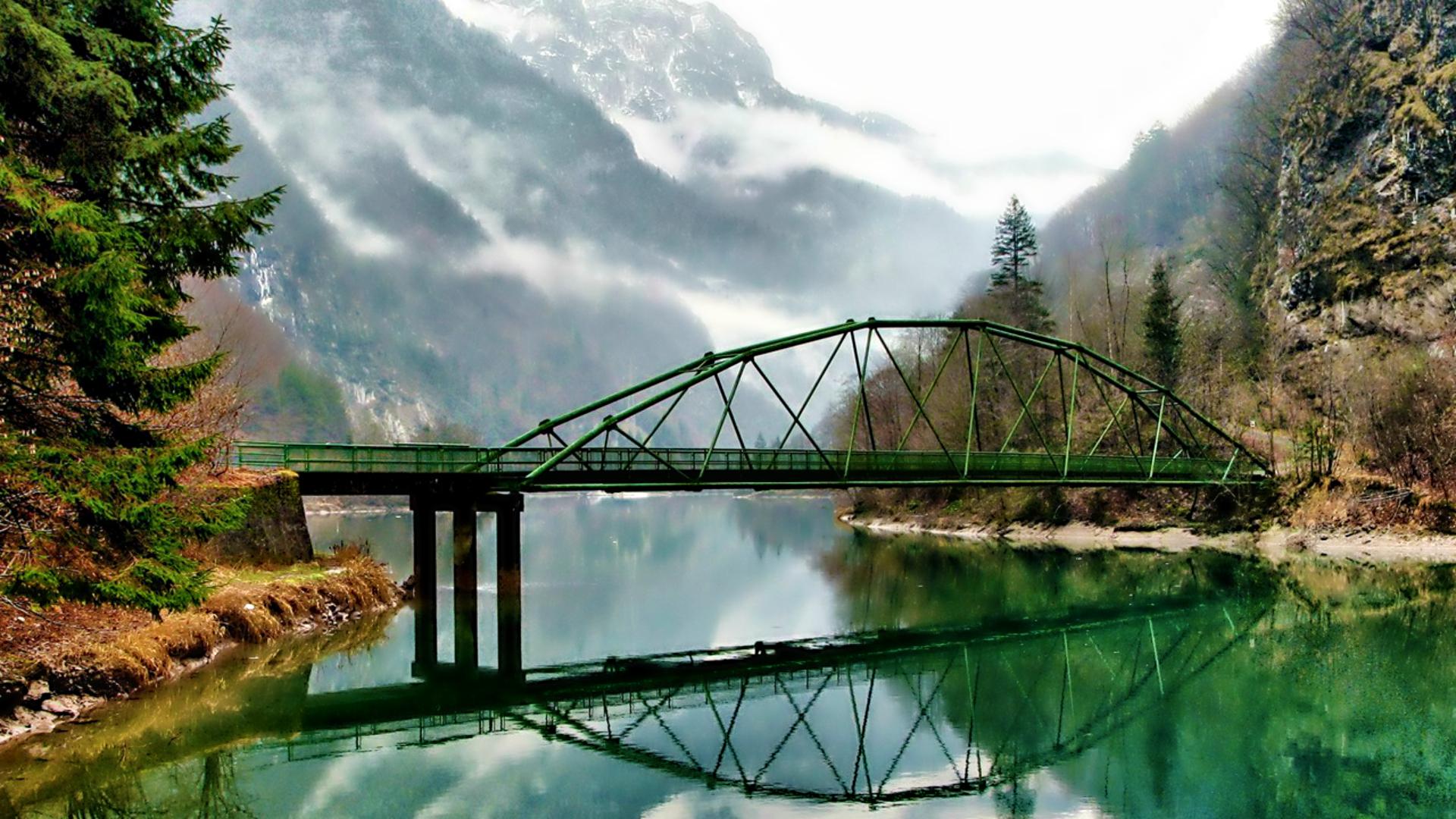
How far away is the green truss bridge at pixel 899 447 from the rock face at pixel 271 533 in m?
1.46

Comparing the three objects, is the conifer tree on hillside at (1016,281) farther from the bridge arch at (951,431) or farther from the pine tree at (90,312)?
the pine tree at (90,312)

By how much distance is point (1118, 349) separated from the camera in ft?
276

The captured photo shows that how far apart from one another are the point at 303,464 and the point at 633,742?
66.1 ft

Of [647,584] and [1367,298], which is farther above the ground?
[1367,298]

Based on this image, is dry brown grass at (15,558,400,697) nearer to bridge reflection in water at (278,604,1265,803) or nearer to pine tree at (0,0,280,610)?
pine tree at (0,0,280,610)

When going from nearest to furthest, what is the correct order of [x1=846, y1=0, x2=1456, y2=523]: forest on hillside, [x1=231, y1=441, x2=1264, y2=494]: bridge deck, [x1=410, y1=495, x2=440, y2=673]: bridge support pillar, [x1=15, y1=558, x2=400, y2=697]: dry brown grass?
[x1=15, y1=558, x2=400, y2=697]: dry brown grass < [x1=410, y1=495, x2=440, y2=673]: bridge support pillar < [x1=231, y1=441, x2=1264, y2=494]: bridge deck < [x1=846, y1=0, x2=1456, y2=523]: forest on hillside

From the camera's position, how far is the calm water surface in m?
16.8

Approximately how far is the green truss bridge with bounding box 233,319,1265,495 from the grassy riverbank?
5.06 m

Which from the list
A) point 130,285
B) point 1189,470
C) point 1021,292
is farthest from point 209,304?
point 130,285

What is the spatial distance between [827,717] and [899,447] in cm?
2184

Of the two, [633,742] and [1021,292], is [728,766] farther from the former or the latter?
[1021,292]

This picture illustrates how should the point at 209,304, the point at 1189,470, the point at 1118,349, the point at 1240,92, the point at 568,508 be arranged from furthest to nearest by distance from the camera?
the point at 568,508
the point at 1240,92
the point at 209,304
the point at 1118,349
the point at 1189,470

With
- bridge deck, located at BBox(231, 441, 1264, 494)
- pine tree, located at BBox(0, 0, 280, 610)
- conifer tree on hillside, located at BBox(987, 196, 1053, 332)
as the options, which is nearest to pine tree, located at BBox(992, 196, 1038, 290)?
conifer tree on hillside, located at BBox(987, 196, 1053, 332)

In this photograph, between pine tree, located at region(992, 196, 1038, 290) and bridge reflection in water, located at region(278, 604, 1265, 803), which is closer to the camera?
bridge reflection in water, located at region(278, 604, 1265, 803)
